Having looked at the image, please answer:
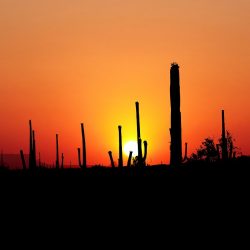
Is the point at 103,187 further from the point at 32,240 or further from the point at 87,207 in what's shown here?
the point at 32,240

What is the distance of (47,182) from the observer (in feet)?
54.0

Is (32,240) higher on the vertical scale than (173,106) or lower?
lower

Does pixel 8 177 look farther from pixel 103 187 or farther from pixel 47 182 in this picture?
pixel 103 187

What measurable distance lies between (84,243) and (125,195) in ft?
7.82

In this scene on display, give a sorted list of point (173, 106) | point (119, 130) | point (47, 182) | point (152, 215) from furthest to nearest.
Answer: point (119, 130) < point (173, 106) < point (47, 182) < point (152, 215)

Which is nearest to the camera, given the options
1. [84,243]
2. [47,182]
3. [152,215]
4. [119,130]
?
[84,243]

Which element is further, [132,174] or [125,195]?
[132,174]

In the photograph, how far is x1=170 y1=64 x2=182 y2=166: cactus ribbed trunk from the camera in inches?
807

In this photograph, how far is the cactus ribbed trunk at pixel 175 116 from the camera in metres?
20.5

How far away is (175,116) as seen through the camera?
2067 centimetres

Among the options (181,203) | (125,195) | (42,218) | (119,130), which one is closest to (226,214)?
(181,203)

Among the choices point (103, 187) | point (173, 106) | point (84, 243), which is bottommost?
point (84, 243)

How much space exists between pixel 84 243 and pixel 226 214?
3094mm

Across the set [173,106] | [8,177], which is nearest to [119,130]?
[173,106]
